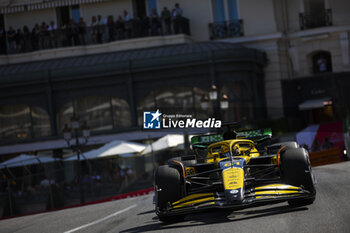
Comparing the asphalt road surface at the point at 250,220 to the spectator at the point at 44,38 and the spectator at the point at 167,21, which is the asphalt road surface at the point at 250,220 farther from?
the spectator at the point at 44,38

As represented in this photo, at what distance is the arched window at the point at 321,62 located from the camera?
3753 cm

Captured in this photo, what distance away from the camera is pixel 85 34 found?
37.6m

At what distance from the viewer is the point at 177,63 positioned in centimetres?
3328

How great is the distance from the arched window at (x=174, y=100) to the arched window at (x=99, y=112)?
1.06 metres

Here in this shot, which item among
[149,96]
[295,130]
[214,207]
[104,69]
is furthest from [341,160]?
[214,207]

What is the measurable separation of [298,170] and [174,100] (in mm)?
23509

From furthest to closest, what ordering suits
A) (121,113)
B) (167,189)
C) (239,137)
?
(121,113) < (239,137) < (167,189)

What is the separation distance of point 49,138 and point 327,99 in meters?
16.1

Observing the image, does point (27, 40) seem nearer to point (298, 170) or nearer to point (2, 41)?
point (2, 41)

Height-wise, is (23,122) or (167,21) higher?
(167,21)

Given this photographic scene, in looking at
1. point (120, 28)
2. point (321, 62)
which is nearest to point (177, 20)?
point (120, 28)

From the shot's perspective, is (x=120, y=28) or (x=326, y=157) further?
(x=120, y=28)

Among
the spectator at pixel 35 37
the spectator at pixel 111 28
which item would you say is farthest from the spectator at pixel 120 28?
the spectator at pixel 35 37

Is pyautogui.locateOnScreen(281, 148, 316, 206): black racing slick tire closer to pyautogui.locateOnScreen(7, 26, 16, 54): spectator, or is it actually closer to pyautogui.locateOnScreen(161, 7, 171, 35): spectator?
pyautogui.locateOnScreen(161, 7, 171, 35): spectator
